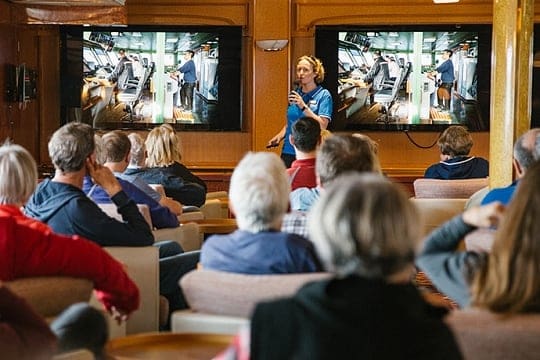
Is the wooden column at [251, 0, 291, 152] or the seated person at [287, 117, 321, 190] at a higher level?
the wooden column at [251, 0, 291, 152]

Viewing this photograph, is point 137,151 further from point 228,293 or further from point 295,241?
point 228,293

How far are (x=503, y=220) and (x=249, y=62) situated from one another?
350 inches

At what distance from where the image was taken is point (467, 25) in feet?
36.8

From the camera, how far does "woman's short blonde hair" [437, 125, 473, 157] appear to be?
815cm

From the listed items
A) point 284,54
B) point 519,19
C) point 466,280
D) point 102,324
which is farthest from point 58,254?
point 284,54

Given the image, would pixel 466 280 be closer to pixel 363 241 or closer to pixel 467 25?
pixel 363 241

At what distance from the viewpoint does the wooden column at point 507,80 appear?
268 inches

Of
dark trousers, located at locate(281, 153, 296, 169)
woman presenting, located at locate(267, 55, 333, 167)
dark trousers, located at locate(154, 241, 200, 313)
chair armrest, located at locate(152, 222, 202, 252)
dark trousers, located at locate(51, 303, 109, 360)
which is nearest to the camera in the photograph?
dark trousers, located at locate(51, 303, 109, 360)

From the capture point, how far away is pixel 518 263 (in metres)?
2.67

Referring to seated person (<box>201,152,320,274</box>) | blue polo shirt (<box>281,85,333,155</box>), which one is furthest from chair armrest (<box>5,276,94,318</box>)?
blue polo shirt (<box>281,85,333,155</box>)

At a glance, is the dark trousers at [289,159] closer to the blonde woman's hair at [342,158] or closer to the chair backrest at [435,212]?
the chair backrest at [435,212]

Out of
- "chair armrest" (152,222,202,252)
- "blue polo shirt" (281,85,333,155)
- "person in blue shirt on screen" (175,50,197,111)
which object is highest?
"person in blue shirt on screen" (175,50,197,111)

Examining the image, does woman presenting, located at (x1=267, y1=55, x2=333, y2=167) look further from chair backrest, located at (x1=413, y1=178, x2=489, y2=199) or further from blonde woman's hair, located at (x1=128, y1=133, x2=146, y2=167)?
blonde woman's hair, located at (x1=128, y1=133, x2=146, y2=167)

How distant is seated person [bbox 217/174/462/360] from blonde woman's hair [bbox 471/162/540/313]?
0.51 meters
